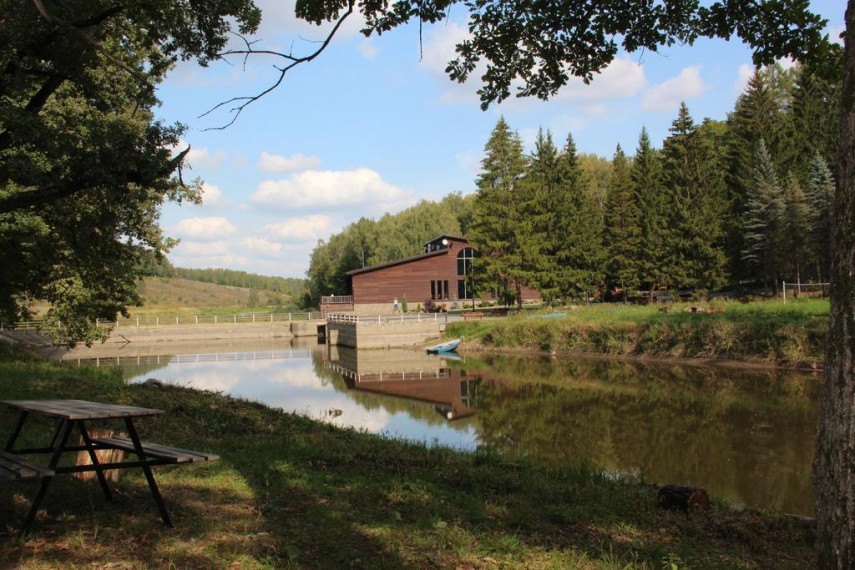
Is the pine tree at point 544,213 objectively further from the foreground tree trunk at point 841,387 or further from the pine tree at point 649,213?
the foreground tree trunk at point 841,387

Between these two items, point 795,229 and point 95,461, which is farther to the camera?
point 795,229

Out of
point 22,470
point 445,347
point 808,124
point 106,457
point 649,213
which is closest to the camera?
point 22,470

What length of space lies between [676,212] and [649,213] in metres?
2.43

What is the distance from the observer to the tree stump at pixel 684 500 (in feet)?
19.6

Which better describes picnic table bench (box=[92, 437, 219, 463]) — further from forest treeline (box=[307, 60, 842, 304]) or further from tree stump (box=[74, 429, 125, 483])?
forest treeline (box=[307, 60, 842, 304])

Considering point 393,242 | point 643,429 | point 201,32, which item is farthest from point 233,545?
point 393,242

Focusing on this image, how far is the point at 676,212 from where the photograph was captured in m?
41.3

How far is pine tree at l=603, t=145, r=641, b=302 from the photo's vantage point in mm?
44469

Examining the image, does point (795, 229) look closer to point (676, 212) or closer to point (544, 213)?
point (676, 212)

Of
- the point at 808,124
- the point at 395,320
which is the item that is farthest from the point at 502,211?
the point at 808,124

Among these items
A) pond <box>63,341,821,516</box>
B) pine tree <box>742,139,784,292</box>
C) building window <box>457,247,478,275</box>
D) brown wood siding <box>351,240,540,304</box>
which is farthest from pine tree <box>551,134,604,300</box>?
pond <box>63,341,821,516</box>

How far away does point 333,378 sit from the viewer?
27188 millimetres

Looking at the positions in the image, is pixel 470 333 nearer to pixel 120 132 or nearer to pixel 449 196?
pixel 120 132

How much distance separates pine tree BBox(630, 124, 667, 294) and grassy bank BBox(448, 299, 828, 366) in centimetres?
975
